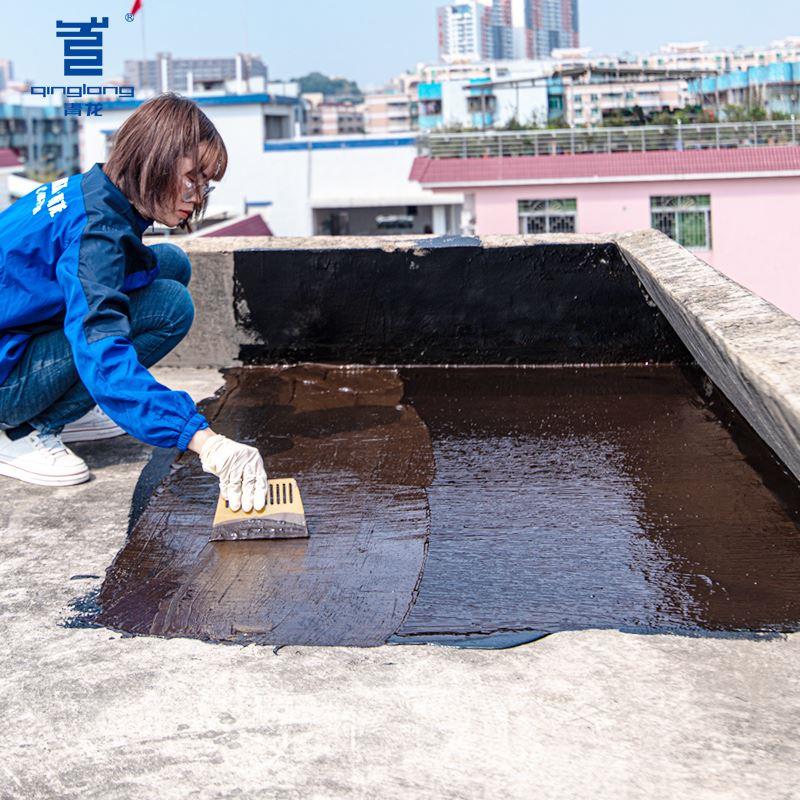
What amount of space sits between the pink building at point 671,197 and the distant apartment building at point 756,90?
2.25 meters

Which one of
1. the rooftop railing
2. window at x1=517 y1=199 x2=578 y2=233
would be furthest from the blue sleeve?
the rooftop railing

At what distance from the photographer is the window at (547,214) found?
984 inches

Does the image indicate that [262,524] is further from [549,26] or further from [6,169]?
[549,26]

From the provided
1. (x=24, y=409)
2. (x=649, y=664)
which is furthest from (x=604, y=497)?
(x=24, y=409)

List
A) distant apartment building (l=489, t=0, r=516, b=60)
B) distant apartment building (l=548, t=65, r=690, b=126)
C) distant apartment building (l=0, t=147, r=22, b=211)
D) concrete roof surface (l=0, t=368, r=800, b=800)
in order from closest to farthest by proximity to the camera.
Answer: concrete roof surface (l=0, t=368, r=800, b=800) → distant apartment building (l=548, t=65, r=690, b=126) → distant apartment building (l=0, t=147, r=22, b=211) → distant apartment building (l=489, t=0, r=516, b=60)

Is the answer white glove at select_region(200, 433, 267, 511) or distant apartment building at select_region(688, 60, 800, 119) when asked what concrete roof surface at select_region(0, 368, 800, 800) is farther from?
distant apartment building at select_region(688, 60, 800, 119)

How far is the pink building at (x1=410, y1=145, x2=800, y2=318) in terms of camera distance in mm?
24172

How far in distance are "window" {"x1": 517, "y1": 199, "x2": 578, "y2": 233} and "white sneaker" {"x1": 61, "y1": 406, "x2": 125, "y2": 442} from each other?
22245 mm

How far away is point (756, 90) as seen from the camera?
34.3 m

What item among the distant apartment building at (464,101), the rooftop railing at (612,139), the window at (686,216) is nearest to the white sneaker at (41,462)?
the rooftop railing at (612,139)

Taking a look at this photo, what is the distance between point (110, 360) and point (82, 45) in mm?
3476

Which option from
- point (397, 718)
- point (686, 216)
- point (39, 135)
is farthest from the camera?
point (39, 135)

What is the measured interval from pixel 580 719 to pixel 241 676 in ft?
1.77

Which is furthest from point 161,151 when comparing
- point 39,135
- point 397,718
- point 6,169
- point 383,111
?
point 383,111
